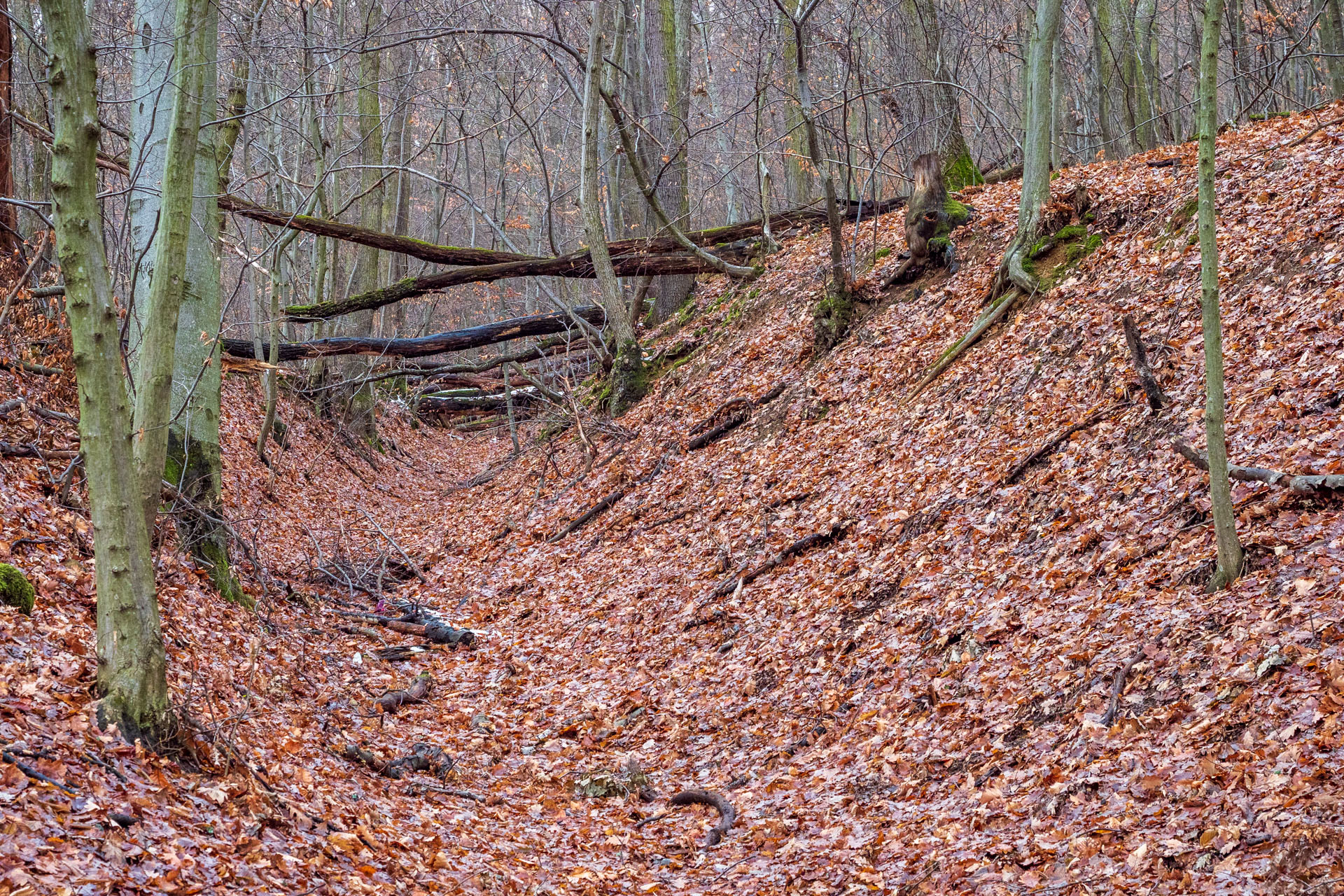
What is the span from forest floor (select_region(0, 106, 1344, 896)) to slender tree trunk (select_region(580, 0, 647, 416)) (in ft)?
10.4

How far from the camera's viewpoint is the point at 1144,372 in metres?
6.73

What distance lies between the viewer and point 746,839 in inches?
194

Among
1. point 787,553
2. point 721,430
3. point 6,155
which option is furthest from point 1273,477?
point 6,155

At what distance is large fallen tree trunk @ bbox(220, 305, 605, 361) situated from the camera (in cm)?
1497

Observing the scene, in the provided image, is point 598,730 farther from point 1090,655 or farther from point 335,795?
point 1090,655

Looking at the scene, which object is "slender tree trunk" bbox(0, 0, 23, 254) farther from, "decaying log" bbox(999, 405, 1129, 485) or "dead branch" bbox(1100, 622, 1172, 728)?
"dead branch" bbox(1100, 622, 1172, 728)

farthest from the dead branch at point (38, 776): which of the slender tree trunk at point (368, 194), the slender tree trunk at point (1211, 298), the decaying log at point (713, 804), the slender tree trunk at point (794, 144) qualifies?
the slender tree trunk at point (794, 144)

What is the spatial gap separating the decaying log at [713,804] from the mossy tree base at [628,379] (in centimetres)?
932

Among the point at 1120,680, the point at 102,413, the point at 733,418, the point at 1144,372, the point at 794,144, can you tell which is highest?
the point at 794,144

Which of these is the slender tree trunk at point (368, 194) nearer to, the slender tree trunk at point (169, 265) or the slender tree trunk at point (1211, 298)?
the slender tree trunk at point (169, 265)

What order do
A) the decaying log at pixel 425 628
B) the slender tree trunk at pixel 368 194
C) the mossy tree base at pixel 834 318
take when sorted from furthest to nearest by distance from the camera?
1. the slender tree trunk at pixel 368 194
2. the mossy tree base at pixel 834 318
3. the decaying log at pixel 425 628

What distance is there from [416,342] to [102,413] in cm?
1164

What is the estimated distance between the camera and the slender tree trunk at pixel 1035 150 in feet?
30.6

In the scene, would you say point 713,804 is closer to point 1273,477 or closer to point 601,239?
point 1273,477
